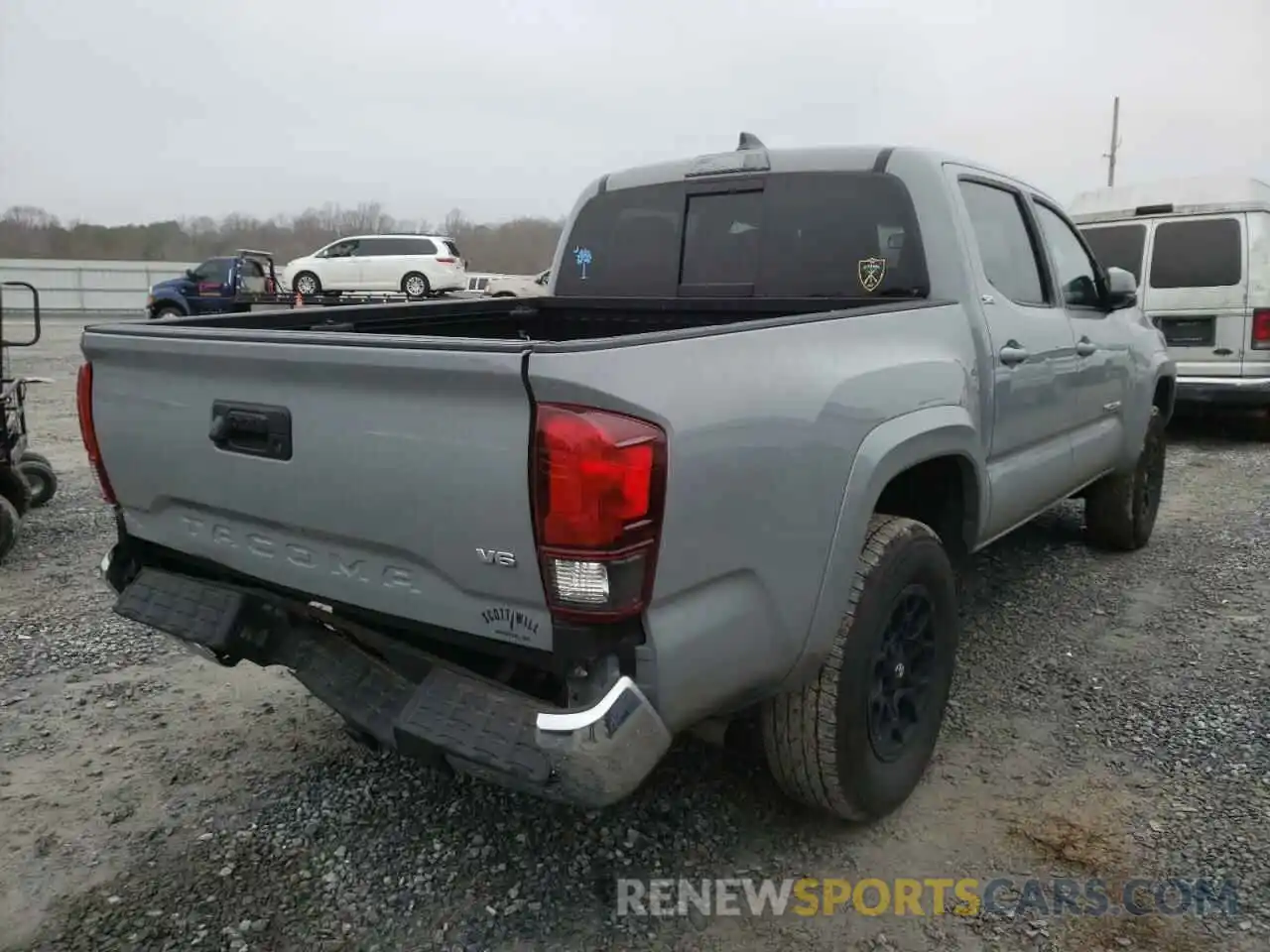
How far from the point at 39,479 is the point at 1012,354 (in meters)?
6.41

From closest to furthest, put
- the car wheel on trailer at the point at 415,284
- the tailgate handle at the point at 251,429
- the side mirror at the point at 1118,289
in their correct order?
the tailgate handle at the point at 251,429 → the side mirror at the point at 1118,289 → the car wheel on trailer at the point at 415,284

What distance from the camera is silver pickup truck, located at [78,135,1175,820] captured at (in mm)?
2012

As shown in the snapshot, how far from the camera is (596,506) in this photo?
1.94 m

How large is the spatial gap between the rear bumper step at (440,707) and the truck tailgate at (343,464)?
Result: 144mm

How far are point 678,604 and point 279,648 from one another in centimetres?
124

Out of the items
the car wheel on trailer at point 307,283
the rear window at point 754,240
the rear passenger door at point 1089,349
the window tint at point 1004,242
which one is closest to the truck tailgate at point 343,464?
the rear window at point 754,240

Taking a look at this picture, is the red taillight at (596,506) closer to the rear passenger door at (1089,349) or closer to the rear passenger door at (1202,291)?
the rear passenger door at (1089,349)

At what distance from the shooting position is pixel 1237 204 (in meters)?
8.84

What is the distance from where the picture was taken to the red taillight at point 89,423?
9.44ft

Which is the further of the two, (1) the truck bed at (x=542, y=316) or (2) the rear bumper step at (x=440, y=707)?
(1) the truck bed at (x=542, y=316)

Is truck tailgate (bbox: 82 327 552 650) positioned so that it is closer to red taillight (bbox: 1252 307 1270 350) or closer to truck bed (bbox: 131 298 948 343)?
truck bed (bbox: 131 298 948 343)

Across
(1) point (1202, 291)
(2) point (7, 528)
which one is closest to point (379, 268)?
(1) point (1202, 291)

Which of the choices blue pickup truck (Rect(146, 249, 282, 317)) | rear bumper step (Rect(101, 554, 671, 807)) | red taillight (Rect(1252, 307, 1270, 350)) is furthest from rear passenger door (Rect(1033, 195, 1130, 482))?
blue pickup truck (Rect(146, 249, 282, 317))

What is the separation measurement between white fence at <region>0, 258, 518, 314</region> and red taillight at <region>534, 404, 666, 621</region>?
4100cm
